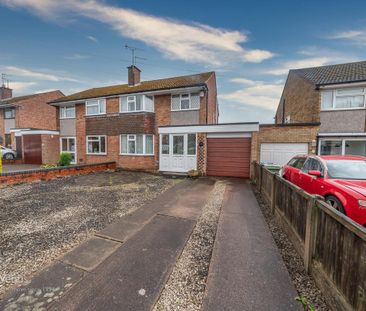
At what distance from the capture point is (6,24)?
365 inches

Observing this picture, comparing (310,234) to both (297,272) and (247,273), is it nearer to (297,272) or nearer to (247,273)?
(297,272)

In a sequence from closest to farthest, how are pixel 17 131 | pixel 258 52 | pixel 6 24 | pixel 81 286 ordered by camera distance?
pixel 81 286, pixel 6 24, pixel 258 52, pixel 17 131

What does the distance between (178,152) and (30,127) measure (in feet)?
64.2

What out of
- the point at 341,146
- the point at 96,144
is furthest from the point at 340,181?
the point at 96,144

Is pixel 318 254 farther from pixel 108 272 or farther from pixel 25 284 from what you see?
pixel 25 284

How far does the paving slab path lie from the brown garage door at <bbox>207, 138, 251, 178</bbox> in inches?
238

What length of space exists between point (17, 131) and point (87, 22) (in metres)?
14.2

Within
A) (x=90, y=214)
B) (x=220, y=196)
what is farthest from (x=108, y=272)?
(x=220, y=196)

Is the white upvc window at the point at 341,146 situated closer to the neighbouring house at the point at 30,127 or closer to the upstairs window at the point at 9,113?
the neighbouring house at the point at 30,127

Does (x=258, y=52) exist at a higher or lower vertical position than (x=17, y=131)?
higher

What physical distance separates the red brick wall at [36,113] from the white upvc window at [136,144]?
14.7 m

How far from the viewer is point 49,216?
4605 millimetres

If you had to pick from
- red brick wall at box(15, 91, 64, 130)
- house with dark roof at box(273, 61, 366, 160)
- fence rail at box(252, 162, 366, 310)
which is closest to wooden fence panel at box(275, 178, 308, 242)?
fence rail at box(252, 162, 366, 310)

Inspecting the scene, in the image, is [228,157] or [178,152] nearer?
[228,157]
